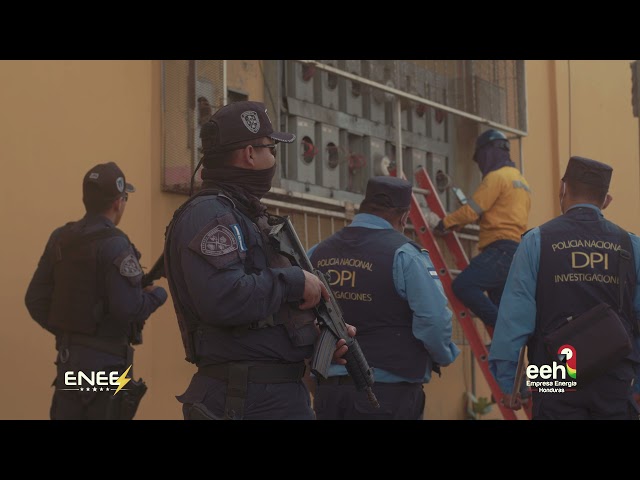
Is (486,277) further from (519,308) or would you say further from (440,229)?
(519,308)

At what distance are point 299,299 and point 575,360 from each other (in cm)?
156

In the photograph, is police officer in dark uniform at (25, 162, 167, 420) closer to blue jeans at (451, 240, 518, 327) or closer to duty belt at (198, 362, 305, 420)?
duty belt at (198, 362, 305, 420)

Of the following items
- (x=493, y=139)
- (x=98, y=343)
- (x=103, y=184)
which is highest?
(x=493, y=139)

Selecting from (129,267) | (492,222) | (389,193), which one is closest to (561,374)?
(389,193)

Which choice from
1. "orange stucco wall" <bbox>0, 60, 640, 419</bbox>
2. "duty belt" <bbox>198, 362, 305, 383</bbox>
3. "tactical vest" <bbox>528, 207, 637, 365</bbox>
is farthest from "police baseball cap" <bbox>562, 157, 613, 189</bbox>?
"orange stucco wall" <bbox>0, 60, 640, 419</bbox>

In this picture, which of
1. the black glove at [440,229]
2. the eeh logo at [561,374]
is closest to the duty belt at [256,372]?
the eeh logo at [561,374]

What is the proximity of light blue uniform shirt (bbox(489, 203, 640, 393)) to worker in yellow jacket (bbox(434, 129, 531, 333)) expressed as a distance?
2.32 m

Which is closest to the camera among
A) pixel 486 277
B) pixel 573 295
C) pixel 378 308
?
pixel 573 295

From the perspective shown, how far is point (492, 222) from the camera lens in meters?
7.42

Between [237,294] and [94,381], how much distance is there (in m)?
2.32

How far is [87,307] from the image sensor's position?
17.8 ft

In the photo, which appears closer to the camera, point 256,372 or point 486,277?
point 256,372

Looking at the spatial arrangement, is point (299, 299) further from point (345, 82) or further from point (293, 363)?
point (345, 82)

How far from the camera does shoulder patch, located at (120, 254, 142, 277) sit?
5.38m
